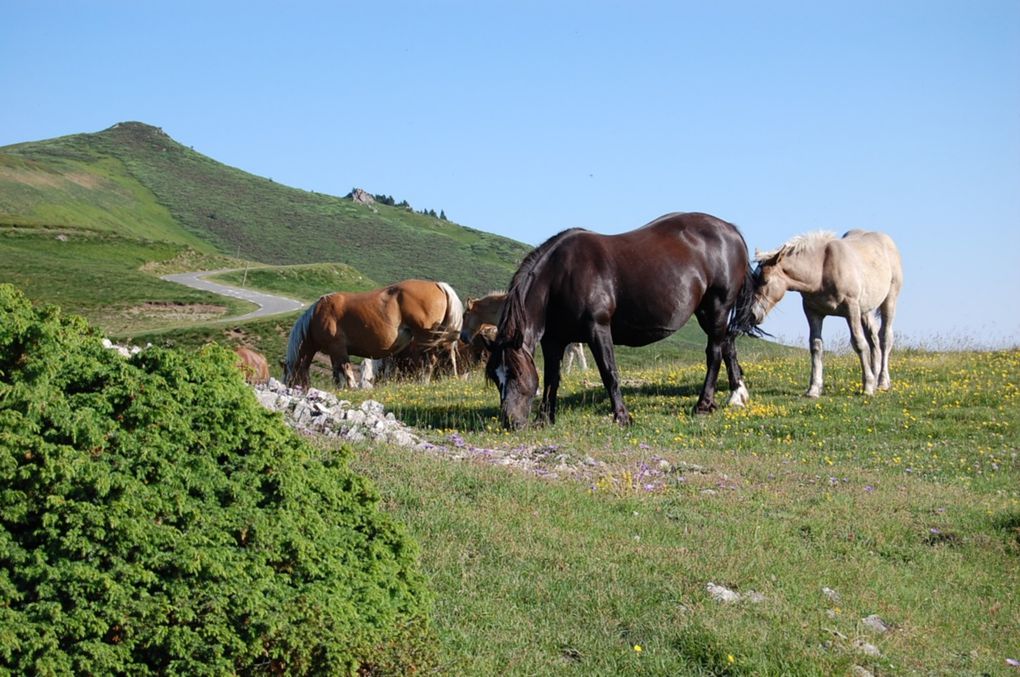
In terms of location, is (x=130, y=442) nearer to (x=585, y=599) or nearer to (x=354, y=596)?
(x=354, y=596)

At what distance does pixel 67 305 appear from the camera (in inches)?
1527

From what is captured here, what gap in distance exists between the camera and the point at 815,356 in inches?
629

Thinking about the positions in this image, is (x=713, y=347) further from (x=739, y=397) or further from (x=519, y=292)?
(x=519, y=292)

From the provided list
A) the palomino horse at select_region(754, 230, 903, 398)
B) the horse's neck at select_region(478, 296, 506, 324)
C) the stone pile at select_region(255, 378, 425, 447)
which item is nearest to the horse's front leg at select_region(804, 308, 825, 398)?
the palomino horse at select_region(754, 230, 903, 398)

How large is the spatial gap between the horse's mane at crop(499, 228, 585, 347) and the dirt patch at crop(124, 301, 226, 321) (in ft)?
100

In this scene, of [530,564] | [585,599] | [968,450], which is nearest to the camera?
[585,599]

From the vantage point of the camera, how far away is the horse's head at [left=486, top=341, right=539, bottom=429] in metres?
12.9

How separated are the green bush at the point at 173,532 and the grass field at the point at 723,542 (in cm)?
79

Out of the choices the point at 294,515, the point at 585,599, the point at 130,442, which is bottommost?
the point at 585,599

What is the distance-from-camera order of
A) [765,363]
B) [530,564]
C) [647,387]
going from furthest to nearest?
[765,363]
[647,387]
[530,564]

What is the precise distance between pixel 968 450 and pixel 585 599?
8.24m

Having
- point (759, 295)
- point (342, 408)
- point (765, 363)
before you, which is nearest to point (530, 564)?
point (342, 408)

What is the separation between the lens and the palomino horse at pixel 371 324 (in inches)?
821

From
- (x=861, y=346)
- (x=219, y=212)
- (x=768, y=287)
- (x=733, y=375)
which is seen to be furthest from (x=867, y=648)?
(x=219, y=212)
